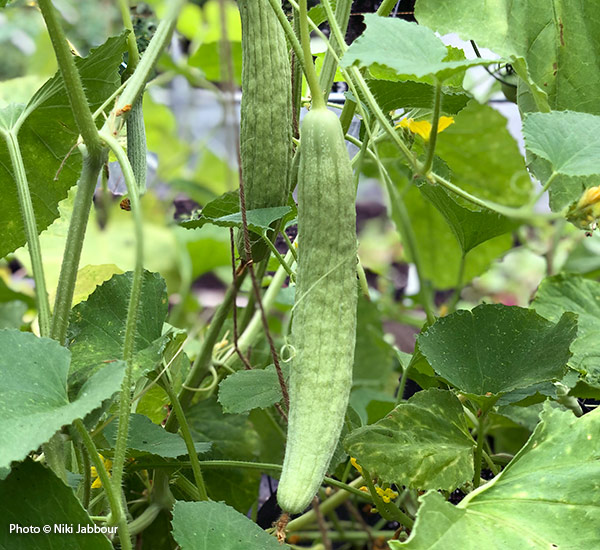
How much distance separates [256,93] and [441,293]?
1265 mm

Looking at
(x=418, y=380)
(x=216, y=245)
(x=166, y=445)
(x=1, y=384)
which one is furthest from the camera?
(x=216, y=245)

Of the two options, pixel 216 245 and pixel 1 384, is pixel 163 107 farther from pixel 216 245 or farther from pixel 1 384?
pixel 1 384

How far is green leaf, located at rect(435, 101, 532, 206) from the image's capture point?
3.98 ft

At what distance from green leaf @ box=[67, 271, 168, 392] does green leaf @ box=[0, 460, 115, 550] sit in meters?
0.10

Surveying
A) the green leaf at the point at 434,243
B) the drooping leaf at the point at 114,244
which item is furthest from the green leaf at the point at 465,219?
the green leaf at the point at 434,243

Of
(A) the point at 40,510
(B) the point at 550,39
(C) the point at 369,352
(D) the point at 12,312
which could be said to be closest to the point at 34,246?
(A) the point at 40,510

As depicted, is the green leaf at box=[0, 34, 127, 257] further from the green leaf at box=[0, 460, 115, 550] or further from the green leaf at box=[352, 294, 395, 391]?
the green leaf at box=[352, 294, 395, 391]

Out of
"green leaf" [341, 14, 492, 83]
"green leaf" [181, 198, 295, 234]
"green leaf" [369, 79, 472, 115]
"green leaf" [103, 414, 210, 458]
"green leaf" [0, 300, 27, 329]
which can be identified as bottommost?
"green leaf" [0, 300, 27, 329]

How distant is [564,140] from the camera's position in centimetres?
51

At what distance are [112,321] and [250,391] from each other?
0.13 metres

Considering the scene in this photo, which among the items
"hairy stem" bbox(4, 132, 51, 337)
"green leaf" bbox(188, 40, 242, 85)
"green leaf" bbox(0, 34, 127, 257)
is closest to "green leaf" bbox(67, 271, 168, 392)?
"hairy stem" bbox(4, 132, 51, 337)

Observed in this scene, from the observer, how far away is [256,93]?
21.5 inches

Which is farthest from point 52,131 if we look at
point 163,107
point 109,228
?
point 163,107

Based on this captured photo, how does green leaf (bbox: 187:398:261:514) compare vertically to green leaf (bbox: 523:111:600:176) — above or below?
below
